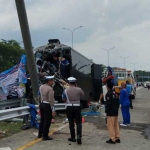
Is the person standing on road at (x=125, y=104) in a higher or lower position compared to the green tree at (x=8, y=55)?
lower

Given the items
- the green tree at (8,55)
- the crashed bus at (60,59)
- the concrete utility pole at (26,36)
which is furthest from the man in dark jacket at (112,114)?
the green tree at (8,55)

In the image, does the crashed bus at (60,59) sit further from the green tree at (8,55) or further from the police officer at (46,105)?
the green tree at (8,55)

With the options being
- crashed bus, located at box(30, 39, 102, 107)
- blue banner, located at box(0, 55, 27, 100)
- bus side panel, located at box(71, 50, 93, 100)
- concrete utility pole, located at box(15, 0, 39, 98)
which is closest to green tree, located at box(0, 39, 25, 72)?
bus side panel, located at box(71, 50, 93, 100)

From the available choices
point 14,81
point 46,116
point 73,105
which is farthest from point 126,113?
point 14,81

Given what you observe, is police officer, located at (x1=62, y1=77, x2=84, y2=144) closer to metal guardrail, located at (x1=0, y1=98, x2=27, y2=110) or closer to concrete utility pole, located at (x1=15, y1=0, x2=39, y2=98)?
concrete utility pole, located at (x1=15, y1=0, x2=39, y2=98)

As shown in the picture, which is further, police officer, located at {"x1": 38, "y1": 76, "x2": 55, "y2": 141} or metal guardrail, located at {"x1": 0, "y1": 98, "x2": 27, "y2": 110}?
metal guardrail, located at {"x1": 0, "y1": 98, "x2": 27, "y2": 110}

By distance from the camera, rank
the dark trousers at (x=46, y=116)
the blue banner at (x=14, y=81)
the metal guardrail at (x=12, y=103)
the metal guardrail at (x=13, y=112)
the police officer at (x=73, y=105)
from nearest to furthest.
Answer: the police officer at (x=73, y=105), the dark trousers at (x=46, y=116), the metal guardrail at (x=13, y=112), the metal guardrail at (x=12, y=103), the blue banner at (x=14, y=81)

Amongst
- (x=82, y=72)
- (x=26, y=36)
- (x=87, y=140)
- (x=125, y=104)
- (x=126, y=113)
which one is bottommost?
(x=87, y=140)

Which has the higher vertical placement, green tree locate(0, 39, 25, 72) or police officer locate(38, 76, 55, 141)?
green tree locate(0, 39, 25, 72)

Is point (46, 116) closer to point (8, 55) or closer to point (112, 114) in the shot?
point (112, 114)

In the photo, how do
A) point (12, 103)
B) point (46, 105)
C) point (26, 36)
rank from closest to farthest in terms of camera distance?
1. point (46, 105)
2. point (26, 36)
3. point (12, 103)

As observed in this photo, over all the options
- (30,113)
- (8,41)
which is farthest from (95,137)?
(8,41)

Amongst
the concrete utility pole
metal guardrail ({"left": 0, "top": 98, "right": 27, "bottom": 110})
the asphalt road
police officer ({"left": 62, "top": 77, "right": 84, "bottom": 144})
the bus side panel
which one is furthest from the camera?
the bus side panel

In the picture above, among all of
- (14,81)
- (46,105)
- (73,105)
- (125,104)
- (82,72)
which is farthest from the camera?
(82,72)
